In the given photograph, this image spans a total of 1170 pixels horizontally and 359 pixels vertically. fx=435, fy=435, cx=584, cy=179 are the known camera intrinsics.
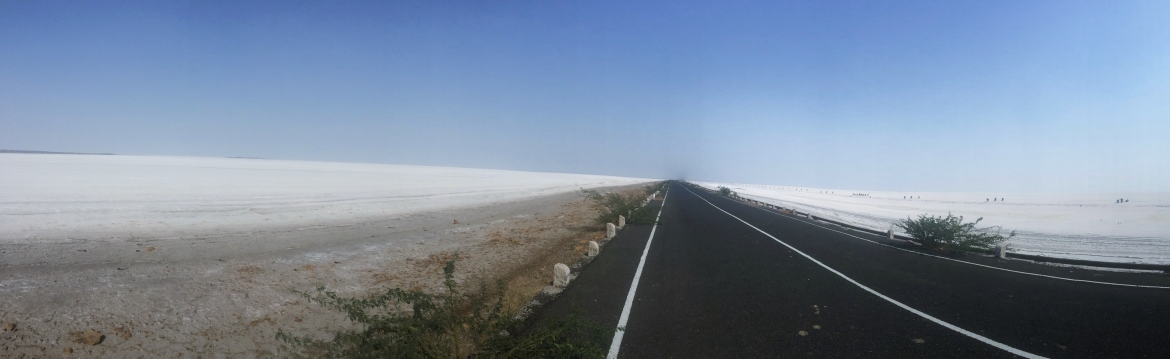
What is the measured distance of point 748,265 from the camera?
955cm

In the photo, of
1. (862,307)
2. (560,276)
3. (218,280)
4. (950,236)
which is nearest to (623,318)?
(560,276)

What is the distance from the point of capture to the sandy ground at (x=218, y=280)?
551cm

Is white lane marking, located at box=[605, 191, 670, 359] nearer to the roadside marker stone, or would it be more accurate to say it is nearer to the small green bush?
the roadside marker stone

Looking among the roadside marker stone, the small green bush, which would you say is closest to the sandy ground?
the roadside marker stone

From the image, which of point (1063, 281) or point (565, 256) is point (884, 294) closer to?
point (1063, 281)

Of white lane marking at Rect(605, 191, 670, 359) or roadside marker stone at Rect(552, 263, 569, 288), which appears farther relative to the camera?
roadside marker stone at Rect(552, 263, 569, 288)

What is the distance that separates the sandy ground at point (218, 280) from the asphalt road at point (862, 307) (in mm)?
2390

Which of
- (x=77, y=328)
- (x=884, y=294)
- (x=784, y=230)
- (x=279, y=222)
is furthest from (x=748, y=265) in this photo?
(x=279, y=222)

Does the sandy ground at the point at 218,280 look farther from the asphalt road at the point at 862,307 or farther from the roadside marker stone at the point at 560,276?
the asphalt road at the point at 862,307

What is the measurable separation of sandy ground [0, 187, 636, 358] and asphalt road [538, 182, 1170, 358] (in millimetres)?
2390

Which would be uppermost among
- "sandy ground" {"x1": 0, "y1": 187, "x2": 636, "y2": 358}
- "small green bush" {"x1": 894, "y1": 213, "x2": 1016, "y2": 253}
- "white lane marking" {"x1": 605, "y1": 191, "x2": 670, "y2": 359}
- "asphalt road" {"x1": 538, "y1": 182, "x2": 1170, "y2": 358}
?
"small green bush" {"x1": 894, "y1": 213, "x2": 1016, "y2": 253}

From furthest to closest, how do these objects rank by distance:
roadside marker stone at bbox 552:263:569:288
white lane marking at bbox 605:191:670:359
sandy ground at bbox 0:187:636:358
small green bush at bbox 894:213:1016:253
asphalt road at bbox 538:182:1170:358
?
1. small green bush at bbox 894:213:1016:253
2. roadside marker stone at bbox 552:263:569:288
3. sandy ground at bbox 0:187:636:358
4. asphalt road at bbox 538:182:1170:358
5. white lane marking at bbox 605:191:670:359

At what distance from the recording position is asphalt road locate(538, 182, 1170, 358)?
4750mm

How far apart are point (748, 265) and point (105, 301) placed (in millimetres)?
11320
